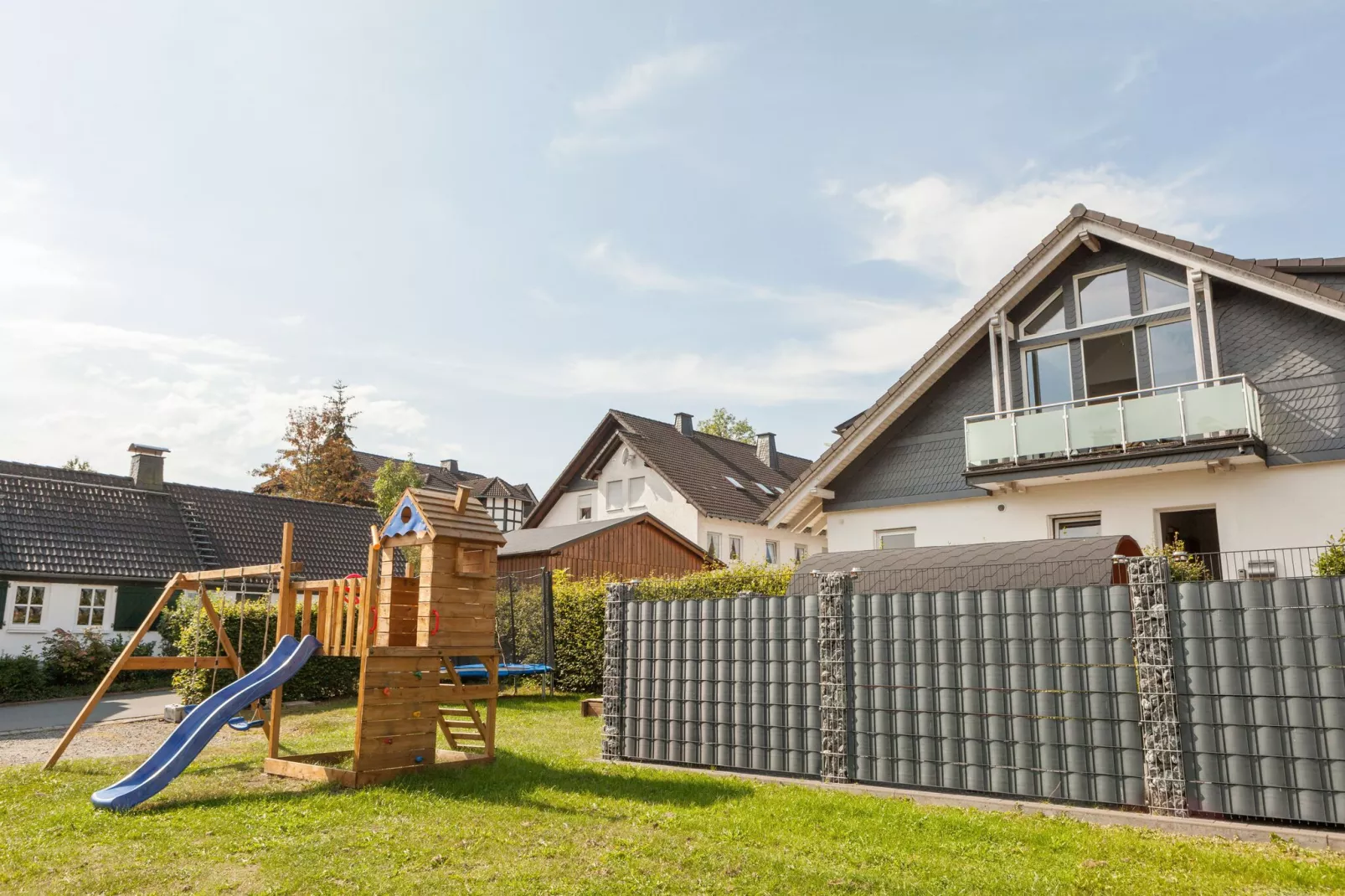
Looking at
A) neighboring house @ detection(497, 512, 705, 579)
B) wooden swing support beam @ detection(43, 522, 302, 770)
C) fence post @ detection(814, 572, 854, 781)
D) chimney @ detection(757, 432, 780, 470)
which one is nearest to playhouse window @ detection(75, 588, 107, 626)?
neighboring house @ detection(497, 512, 705, 579)

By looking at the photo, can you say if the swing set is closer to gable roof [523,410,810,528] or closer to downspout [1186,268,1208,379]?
downspout [1186,268,1208,379]

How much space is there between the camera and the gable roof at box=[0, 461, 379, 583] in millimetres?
24016

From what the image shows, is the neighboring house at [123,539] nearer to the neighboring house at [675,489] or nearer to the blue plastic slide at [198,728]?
the neighboring house at [675,489]

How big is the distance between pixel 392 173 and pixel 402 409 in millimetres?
40253

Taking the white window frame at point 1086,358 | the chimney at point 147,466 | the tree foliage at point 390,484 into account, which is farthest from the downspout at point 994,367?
the tree foliage at point 390,484

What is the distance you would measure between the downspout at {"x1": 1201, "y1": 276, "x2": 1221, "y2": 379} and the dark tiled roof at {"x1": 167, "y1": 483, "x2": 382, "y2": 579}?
23.3m

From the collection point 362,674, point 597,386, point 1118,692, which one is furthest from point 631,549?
point 1118,692

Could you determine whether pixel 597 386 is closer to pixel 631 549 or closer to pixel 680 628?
pixel 631 549

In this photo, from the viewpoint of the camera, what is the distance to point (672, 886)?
5.41 m

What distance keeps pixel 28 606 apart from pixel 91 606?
4.90 feet

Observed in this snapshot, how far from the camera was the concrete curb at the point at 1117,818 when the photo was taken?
245 inches

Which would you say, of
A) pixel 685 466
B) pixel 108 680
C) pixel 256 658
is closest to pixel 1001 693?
pixel 108 680

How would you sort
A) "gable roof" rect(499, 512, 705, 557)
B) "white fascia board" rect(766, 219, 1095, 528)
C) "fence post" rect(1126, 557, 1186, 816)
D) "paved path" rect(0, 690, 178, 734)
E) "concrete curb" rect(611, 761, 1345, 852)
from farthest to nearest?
"gable roof" rect(499, 512, 705, 557)
"white fascia board" rect(766, 219, 1095, 528)
"paved path" rect(0, 690, 178, 734)
"fence post" rect(1126, 557, 1186, 816)
"concrete curb" rect(611, 761, 1345, 852)

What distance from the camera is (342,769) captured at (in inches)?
345
